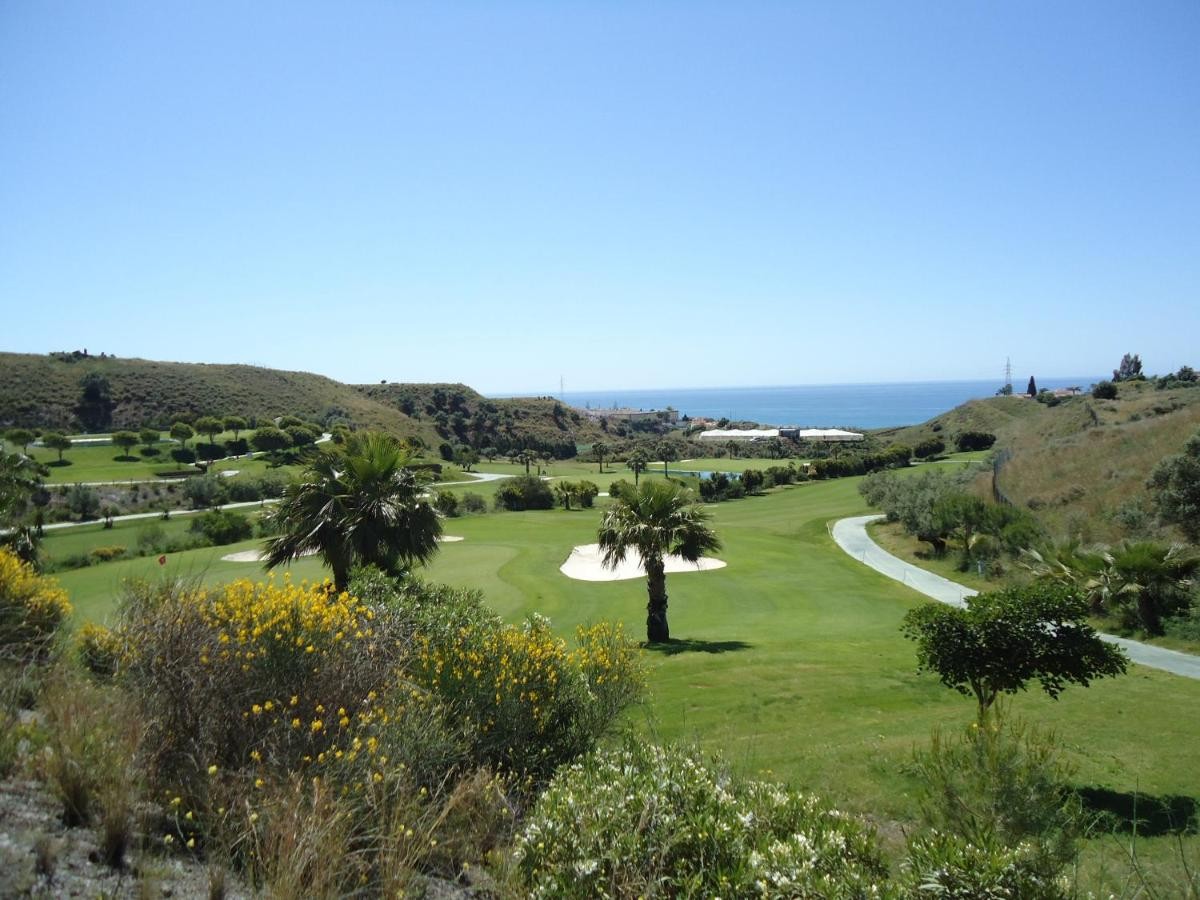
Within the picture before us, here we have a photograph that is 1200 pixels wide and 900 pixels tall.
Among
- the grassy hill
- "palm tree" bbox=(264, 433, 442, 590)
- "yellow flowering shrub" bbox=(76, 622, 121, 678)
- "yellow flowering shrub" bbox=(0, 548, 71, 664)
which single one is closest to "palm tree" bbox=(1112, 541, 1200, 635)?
"palm tree" bbox=(264, 433, 442, 590)

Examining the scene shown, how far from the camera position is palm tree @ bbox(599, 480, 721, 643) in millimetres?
17922

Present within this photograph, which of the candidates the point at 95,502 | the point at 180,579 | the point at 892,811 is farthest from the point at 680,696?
the point at 95,502

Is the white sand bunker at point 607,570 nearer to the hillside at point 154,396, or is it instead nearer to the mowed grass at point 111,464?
the mowed grass at point 111,464

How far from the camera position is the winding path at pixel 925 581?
50.6ft

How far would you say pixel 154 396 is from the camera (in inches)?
3656

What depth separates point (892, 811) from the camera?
707 centimetres

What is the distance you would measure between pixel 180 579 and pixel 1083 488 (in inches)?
1378

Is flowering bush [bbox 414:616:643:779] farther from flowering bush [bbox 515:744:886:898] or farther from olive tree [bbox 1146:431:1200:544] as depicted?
olive tree [bbox 1146:431:1200:544]

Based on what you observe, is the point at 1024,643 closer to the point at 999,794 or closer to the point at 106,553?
the point at 999,794

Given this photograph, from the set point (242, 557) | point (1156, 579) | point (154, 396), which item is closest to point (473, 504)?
point (242, 557)

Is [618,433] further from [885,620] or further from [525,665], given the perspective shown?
[525,665]

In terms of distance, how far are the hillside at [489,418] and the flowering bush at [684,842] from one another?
11002 cm

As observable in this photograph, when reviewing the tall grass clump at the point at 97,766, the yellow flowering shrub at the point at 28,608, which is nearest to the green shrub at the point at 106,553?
the yellow flowering shrub at the point at 28,608

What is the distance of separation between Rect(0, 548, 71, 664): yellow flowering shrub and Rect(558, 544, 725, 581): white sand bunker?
755 inches
